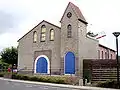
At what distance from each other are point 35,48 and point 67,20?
6.99m

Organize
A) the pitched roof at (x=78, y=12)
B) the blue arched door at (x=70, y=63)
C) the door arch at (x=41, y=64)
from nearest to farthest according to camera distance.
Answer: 1. the blue arched door at (x=70, y=63)
2. the pitched roof at (x=78, y=12)
3. the door arch at (x=41, y=64)

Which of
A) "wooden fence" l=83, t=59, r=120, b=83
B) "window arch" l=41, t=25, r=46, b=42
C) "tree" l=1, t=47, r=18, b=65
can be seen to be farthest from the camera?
"tree" l=1, t=47, r=18, b=65

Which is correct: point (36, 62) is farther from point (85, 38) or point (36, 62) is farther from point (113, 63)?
point (113, 63)

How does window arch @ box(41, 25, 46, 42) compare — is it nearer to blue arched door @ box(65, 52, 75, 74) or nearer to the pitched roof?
blue arched door @ box(65, 52, 75, 74)

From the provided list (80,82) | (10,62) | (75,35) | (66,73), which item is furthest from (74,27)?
(10,62)

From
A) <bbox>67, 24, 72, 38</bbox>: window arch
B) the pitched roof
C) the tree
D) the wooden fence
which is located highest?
the pitched roof

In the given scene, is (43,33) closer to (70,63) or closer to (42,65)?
(42,65)

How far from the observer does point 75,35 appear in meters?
39.3

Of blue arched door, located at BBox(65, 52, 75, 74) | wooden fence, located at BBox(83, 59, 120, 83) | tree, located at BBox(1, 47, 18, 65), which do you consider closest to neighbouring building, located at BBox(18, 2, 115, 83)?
blue arched door, located at BBox(65, 52, 75, 74)

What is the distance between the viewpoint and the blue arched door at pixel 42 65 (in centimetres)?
4141

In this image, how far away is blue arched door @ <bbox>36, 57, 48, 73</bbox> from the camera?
1630 inches

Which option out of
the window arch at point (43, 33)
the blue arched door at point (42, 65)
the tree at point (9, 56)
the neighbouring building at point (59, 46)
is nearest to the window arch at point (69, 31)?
the neighbouring building at point (59, 46)

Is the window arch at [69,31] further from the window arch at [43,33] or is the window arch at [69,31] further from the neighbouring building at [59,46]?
the window arch at [43,33]

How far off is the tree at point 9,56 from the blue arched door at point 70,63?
2123 centimetres
